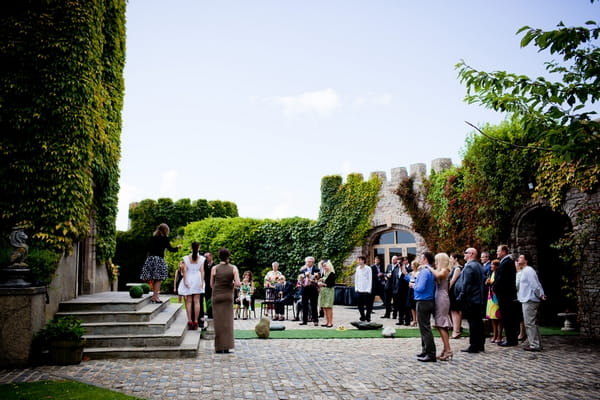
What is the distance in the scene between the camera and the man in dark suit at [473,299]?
852 centimetres

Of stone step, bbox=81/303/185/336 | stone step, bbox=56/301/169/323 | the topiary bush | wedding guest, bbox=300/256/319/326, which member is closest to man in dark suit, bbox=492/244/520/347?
wedding guest, bbox=300/256/319/326

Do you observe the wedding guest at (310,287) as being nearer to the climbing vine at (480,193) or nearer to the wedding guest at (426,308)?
the climbing vine at (480,193)

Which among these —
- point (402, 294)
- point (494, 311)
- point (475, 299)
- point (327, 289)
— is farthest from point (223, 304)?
point (402, 294)

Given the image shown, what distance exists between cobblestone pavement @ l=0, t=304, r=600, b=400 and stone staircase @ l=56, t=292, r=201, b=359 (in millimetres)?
263

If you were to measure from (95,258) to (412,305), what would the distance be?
8.15 m

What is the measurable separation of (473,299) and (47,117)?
340 inches

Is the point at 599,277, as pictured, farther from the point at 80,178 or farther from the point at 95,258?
the point at 95,258

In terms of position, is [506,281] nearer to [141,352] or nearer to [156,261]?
[141,352]

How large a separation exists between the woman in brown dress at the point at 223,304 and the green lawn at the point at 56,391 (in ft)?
8.63

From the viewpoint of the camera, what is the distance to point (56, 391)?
5.48 meters

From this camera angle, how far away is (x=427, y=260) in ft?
26.2

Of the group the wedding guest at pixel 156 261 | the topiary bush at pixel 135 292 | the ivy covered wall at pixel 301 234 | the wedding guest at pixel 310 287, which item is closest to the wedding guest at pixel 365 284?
the wedding guest at pixel 310 287

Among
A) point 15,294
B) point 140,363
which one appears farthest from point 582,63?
point 15,294

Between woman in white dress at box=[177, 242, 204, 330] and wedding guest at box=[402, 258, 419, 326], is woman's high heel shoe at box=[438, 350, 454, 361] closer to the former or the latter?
wedding guest at box=[402, 258, 419, 326]
